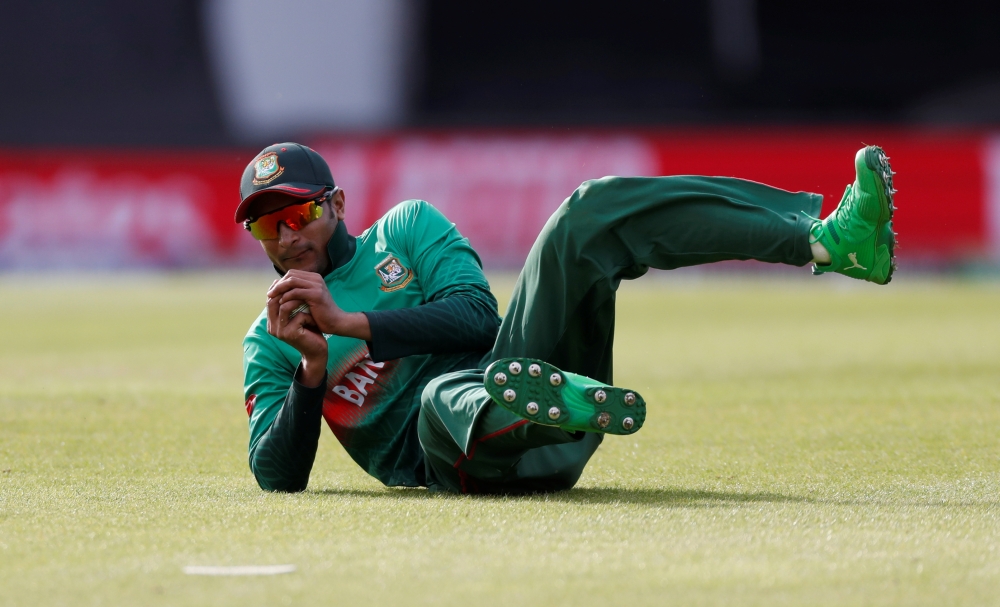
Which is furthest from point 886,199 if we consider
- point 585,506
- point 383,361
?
point 383,361

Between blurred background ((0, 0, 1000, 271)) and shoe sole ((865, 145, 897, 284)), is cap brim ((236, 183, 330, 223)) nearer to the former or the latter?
shoe sole ((865, 145, 897, 284))

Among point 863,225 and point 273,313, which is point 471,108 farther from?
point 863,225

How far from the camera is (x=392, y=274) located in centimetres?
420

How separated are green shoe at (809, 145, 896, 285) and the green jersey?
1121 millimetres

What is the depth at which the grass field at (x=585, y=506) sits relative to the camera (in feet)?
8.93

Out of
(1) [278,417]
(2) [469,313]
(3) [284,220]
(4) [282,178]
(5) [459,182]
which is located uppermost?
(4) [282,178]

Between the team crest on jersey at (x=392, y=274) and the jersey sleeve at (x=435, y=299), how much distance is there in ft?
0.14

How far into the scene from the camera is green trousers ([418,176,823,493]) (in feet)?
11.3

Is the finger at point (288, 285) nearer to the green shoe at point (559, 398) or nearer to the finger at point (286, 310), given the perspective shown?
the finger at point (286, 310)

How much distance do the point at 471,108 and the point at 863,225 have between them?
2385cm

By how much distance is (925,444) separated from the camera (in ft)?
17.0

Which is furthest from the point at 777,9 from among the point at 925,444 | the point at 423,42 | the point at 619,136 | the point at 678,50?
the point at 925,444

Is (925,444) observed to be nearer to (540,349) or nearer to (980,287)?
(540,349)

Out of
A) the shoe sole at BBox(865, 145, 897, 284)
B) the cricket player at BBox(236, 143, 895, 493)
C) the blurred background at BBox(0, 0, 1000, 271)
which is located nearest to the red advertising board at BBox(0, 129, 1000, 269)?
the blurred background at BBox(0, 0, 1000, 271)
